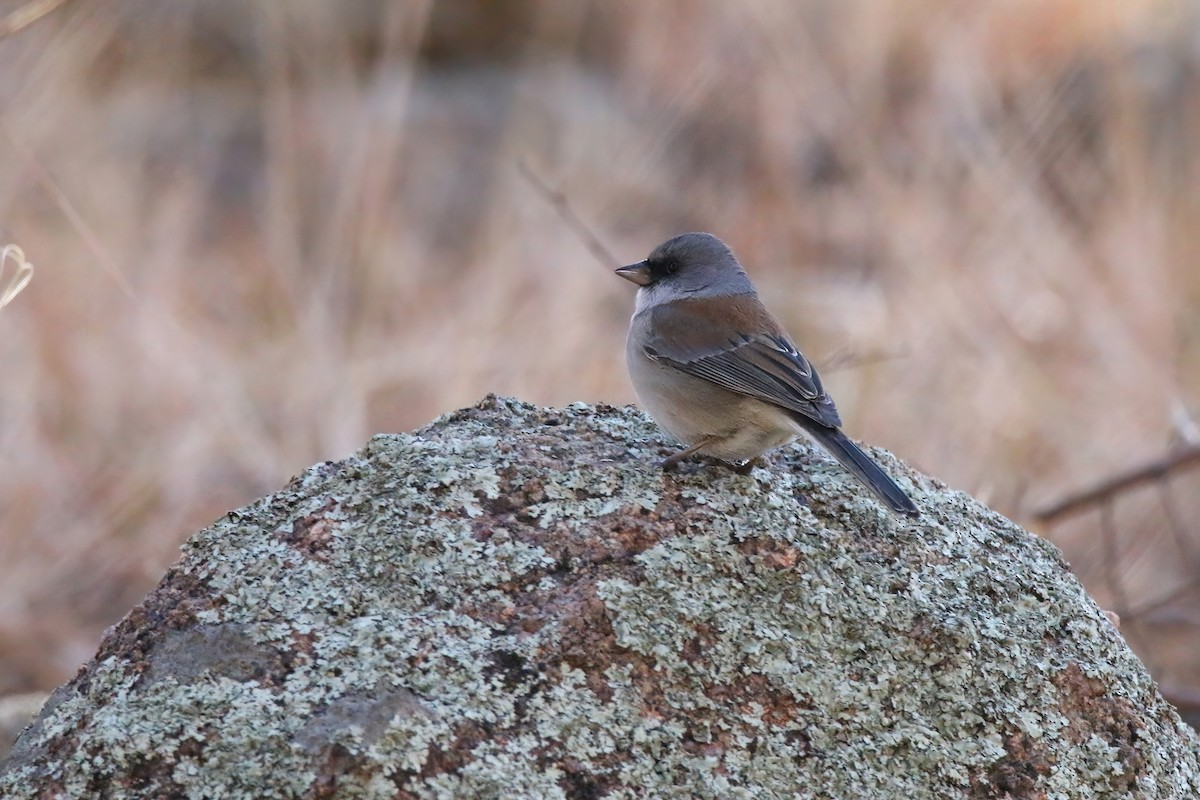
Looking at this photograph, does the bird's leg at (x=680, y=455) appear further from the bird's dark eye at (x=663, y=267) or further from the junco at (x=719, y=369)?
the bird's dark eye at (x=663, y=267)

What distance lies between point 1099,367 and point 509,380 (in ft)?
10.2

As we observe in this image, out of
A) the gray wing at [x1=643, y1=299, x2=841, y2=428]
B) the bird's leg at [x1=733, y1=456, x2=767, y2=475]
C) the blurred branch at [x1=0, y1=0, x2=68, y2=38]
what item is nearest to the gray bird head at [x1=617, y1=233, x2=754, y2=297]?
the gray wing at [x1=643, y1=299, x2=841, y2=428]

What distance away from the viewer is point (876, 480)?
8.23 ft

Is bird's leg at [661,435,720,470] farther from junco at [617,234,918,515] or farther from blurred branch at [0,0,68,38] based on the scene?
blurred branch at [0,0,68,38]

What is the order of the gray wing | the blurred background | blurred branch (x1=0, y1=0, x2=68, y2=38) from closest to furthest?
1. the gray wing
2. blurred branch (x1=0, y1=0, x2=68, y2=38)
3. the blurred background

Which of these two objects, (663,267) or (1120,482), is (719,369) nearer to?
(663,267)

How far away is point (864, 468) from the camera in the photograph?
2549mm

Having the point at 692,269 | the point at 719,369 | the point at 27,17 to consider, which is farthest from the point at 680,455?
the point at 27,17

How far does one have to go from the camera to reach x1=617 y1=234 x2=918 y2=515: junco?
2811 mm

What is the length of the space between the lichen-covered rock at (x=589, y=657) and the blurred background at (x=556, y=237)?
1918mm

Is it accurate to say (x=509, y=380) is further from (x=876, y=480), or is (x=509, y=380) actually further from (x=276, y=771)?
(x=276, y=771)

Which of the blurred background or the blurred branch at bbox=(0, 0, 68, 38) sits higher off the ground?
the blurred background

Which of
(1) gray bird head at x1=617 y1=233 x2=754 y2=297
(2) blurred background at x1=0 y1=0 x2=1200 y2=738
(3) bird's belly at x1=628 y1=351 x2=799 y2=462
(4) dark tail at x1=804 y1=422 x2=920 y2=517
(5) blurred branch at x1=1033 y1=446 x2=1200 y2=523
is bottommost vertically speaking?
(4) dark tail at x1=804 y1=422 x2=920 y2=517

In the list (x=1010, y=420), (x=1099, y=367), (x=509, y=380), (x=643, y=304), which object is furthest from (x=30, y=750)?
(x=1099, y=367)
